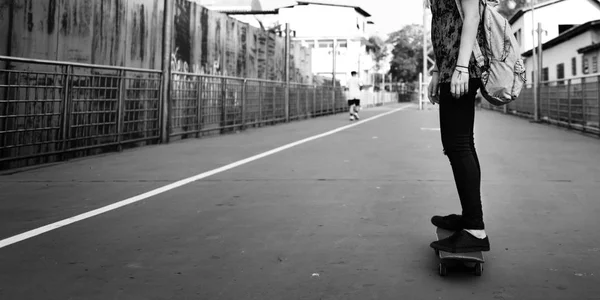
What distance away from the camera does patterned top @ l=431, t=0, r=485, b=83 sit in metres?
3.17

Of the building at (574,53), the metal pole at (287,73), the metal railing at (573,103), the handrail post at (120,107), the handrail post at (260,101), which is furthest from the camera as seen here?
the building at (574,53)

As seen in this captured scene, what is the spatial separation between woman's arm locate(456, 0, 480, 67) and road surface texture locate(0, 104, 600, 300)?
3.64ft

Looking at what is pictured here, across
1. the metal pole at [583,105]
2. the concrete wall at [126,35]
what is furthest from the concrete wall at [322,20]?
the metal pole at [583,105]

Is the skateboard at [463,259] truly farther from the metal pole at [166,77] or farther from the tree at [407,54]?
the tree at [407,54]

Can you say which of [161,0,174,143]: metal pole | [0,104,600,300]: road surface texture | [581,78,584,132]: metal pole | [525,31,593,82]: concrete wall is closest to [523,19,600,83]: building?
[525,31,593,82]: concrete wall

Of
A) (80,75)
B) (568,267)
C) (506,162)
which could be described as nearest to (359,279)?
(568,267)

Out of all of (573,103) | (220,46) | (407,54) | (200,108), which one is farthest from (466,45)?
(407,54)

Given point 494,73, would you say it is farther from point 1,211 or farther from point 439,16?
point 1,211

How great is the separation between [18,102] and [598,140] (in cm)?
1066

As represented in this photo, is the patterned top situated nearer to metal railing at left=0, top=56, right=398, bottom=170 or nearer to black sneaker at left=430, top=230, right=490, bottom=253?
black sneaker at left=430, top=230, right=490, bottom=253

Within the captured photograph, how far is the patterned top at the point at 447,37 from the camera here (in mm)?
3172

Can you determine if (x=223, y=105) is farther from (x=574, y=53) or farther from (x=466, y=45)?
(x=574, y=53)

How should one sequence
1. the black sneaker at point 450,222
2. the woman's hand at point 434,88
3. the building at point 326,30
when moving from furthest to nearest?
the building at point 326,30
the woman's hand at point 434,88
the black sneaker at point 450,222

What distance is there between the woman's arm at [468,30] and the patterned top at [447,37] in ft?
0.32
